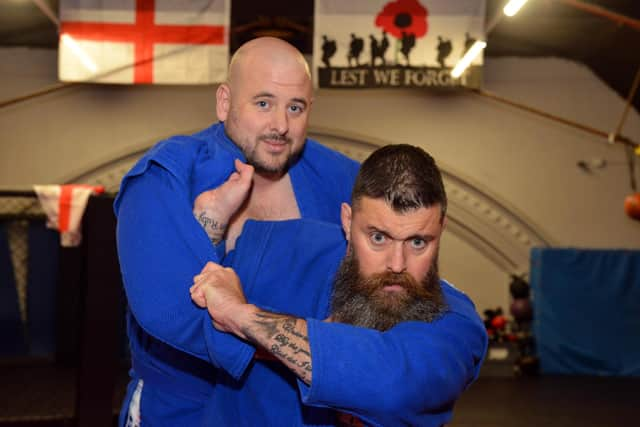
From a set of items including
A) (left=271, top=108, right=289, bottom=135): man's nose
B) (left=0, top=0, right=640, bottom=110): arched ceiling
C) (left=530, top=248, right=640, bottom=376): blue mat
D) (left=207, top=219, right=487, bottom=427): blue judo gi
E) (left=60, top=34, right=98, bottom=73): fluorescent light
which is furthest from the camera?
(left=530, top=248, right=640, bottom=376): blue mat

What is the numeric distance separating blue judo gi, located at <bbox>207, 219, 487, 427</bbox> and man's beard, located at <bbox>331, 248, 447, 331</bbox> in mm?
50

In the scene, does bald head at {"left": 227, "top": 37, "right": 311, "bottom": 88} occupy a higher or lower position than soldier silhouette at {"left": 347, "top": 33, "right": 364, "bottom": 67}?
lower

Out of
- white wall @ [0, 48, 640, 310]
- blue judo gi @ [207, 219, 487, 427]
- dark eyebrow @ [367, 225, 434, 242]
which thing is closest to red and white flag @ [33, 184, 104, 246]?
blue judo gi @ [207, 219, 487, 427]

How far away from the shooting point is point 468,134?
11.1 meters

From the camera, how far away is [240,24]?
26.5ft

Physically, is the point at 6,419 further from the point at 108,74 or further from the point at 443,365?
the point at 443,365

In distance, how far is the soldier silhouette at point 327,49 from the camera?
7.81 metres

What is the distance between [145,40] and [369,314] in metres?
6.23

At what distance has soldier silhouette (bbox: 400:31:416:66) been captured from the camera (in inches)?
310

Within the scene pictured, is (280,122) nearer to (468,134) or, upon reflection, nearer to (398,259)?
(398,259)

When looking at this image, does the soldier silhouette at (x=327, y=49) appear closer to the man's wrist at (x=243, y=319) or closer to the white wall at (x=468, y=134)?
the white wall at (x=468, y=134)

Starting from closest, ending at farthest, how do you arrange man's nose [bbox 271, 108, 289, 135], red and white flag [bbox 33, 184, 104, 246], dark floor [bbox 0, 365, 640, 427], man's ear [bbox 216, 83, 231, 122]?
man's nose [bbox 271, 108, 289, 135]
man's ear [bbox 216, 83, 231, 122]
red and white flag [bbox 33, 184, 104, 246]
dark floor [bbox 0, 365, 640, 427]

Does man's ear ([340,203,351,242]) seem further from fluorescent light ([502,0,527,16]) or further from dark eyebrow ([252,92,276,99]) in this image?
fluorescent light ([502,0,527,16])

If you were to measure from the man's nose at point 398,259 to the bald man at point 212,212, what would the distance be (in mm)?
283
